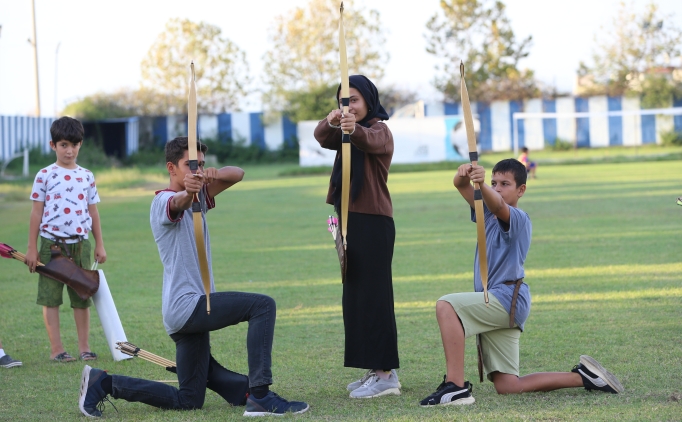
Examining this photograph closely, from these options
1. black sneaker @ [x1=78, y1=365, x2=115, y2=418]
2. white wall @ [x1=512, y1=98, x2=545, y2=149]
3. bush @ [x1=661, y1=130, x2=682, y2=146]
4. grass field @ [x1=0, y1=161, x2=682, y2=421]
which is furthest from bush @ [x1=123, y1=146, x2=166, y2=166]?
black sneaker @ [x1=78, y1=365, x2=115, y2=418]

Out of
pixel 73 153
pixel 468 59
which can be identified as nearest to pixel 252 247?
pixel 73 153

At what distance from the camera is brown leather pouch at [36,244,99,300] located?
615 cm

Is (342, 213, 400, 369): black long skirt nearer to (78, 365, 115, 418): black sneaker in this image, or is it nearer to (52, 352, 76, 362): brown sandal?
(78, 365, 115, 418): black sneaker

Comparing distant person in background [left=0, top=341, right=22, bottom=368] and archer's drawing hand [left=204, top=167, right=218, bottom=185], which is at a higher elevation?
archer's drawing hand [left=204, top=167, right=218, bottom=185]

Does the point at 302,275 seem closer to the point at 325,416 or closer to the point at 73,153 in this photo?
A: the point at 73,153

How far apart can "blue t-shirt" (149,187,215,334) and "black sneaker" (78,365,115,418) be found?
0.48 m

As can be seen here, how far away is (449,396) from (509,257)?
881mm

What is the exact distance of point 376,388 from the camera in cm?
488

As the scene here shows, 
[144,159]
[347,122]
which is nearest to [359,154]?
[347,122]

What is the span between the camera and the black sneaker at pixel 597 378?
462 centimetres

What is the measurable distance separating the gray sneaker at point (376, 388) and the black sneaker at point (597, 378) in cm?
108

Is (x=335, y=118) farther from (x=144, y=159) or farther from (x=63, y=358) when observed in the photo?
(x=144, y=159)

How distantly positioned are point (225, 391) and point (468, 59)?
60.8 metres

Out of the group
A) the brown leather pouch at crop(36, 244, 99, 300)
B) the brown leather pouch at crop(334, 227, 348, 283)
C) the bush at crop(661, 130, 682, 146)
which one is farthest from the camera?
the bush at crop(661, 130, 682, 146)
